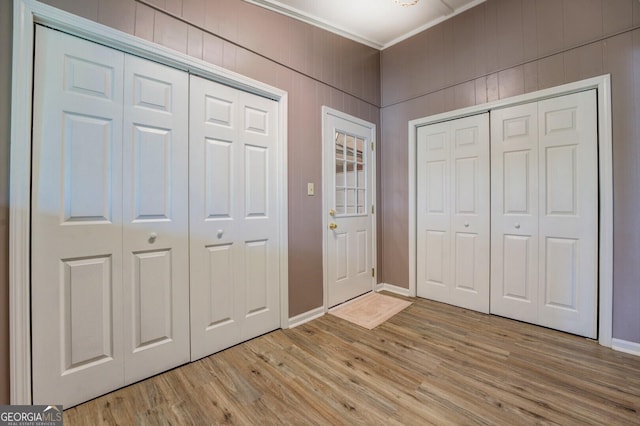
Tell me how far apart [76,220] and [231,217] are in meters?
0.89

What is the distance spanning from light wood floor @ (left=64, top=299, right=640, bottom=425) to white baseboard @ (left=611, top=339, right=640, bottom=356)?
7 centimetres

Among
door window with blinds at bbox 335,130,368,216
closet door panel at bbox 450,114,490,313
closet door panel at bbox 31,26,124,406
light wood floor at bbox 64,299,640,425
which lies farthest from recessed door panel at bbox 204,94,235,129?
closet door panel at bbox 450,114,490,313

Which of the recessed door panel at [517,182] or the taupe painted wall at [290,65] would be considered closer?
the taupe painted wall at [290,65]

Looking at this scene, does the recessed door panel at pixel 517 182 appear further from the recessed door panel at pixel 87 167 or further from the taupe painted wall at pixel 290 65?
the recessed door panel at pixel 87 167

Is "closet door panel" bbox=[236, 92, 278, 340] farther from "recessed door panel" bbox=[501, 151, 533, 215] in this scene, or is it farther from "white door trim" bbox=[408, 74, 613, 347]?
"white door trim" bbox=[408, 74, 613, 347]

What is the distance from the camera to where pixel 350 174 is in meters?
3.03

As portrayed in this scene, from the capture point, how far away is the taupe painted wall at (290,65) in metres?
1.47

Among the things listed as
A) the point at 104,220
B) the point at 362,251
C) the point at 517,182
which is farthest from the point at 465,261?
the point at 104,220

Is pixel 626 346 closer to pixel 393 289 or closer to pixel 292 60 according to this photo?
pixel 393 289

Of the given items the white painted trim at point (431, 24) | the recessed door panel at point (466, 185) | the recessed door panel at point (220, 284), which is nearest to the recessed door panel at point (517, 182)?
the recessed door panel at point (466, 185)

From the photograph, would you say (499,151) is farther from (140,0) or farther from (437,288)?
(140,0)

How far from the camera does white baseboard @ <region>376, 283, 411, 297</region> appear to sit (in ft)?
10.7

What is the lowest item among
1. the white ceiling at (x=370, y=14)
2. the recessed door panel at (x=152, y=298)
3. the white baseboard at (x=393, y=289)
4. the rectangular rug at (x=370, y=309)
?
the rectangular rug at (x=370, y=309)

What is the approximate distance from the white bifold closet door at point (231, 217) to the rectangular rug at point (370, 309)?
0.75 m
